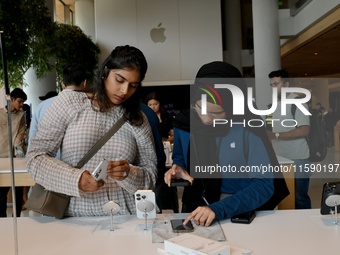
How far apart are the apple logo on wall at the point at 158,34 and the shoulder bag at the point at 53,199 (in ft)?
22.6

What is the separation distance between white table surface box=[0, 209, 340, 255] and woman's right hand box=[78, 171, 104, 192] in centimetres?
17

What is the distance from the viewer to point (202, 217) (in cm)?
160

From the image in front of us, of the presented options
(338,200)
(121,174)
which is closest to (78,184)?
(121,174)

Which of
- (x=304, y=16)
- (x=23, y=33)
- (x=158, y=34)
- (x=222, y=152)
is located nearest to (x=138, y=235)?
(x=222, y=152)

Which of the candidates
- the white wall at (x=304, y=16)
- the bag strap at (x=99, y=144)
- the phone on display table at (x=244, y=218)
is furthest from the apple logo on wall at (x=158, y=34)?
the phone on display table at (x=244, y=218)

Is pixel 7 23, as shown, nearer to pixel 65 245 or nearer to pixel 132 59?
pixel 132 59

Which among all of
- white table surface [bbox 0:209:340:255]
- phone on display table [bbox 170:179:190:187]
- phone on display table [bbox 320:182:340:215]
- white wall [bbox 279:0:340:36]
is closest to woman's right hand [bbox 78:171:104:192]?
white table surface [bbox 0:209:340:255]

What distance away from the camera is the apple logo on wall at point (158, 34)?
27.6 feet

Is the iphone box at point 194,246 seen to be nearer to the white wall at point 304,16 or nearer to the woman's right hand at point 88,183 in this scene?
the woman's right hand at point 88,183

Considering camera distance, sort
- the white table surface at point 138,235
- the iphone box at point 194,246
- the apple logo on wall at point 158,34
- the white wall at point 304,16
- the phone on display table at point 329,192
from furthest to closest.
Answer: the apple logo on wall at point 158,34 < the white wall at point 304,16 < the phone on display table at point 329,192 < the white table surface at point 138,235 < the iphone box at point 194,246

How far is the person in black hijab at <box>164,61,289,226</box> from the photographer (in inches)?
68.5

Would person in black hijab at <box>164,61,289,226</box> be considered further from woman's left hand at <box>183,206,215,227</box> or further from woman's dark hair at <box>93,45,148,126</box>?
woman's dark hair at <box>93,45,148,126</box>

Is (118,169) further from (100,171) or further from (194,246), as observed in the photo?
(194,246)

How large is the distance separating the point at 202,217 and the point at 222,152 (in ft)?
1.21
